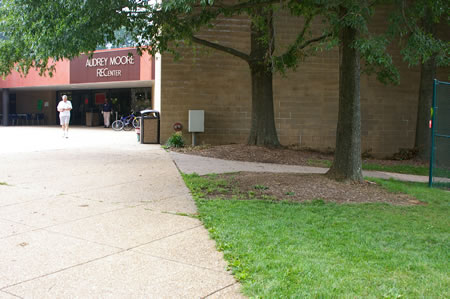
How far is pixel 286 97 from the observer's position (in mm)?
17391

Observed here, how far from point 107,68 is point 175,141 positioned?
14.5m

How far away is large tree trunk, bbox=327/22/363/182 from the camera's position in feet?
30.1

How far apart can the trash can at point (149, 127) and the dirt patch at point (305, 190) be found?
7720 millimetres

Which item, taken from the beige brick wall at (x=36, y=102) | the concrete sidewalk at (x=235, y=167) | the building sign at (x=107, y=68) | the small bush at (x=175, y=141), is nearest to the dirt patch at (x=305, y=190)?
the concrete sidewalk at (x=235, y=167)

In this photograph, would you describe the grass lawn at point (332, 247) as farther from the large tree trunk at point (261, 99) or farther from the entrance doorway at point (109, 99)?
the entrance doorway at point (109, 99)

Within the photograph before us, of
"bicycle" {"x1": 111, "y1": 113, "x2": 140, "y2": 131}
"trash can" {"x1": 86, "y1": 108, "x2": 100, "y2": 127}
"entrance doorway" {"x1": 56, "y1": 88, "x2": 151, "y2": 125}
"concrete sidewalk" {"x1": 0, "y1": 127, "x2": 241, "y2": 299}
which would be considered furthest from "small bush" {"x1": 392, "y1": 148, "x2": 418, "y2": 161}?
"trash can" {"x1": 86, "y1": 108, "x2": 100, "y2": 127}

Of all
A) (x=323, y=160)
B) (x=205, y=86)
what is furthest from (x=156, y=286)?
(x=205, y=86)

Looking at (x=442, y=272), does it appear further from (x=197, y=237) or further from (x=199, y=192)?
(x=199, y=192)

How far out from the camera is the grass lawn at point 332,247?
387 cm

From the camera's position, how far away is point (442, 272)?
4340 mm

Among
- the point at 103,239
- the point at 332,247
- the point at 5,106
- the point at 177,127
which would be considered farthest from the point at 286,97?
the point at 5,106

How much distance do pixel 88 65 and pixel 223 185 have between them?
906 inches

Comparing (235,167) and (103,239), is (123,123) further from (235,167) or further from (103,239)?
(103,239)

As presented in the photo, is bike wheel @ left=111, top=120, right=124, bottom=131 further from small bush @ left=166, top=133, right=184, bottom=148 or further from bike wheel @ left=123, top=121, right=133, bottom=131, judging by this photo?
small bush @ left=166, top=133, right=184, bottom=148
